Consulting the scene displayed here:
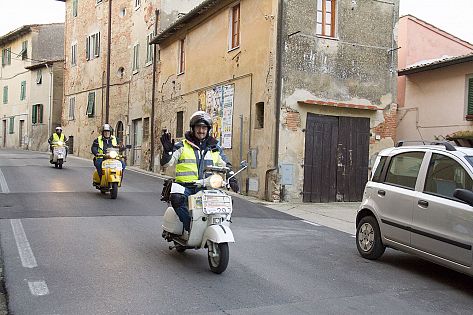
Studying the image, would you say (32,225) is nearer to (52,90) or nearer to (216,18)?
(216,18)

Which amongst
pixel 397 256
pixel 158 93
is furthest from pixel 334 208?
pixel 158 93

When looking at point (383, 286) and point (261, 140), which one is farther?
point (261, 140)

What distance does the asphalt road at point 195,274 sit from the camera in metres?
5.11

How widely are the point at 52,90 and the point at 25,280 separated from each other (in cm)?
3633

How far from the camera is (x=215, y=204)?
20.4ft

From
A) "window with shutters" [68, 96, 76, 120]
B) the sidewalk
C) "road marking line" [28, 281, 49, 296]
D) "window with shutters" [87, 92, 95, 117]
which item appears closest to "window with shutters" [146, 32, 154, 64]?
"window with shutters" [87, 92, 95, 117]

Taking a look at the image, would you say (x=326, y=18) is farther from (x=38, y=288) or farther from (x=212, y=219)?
(x=38, y=288)

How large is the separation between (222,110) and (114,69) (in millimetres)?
14849

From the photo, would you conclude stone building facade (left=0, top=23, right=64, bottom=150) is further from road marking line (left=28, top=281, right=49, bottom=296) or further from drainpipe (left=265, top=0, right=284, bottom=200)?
road marking line (left=28, top=281, right=49, bottom=296)

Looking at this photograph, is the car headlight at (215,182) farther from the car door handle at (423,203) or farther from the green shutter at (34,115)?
the green shutter at (34,115)

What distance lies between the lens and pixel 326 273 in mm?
6613

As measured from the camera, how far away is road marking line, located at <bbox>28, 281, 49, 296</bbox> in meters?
5.23

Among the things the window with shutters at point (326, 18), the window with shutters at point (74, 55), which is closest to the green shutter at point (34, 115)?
the window with shutters at point (74, 55)

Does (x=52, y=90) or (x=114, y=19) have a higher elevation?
(x=114, y=19)
